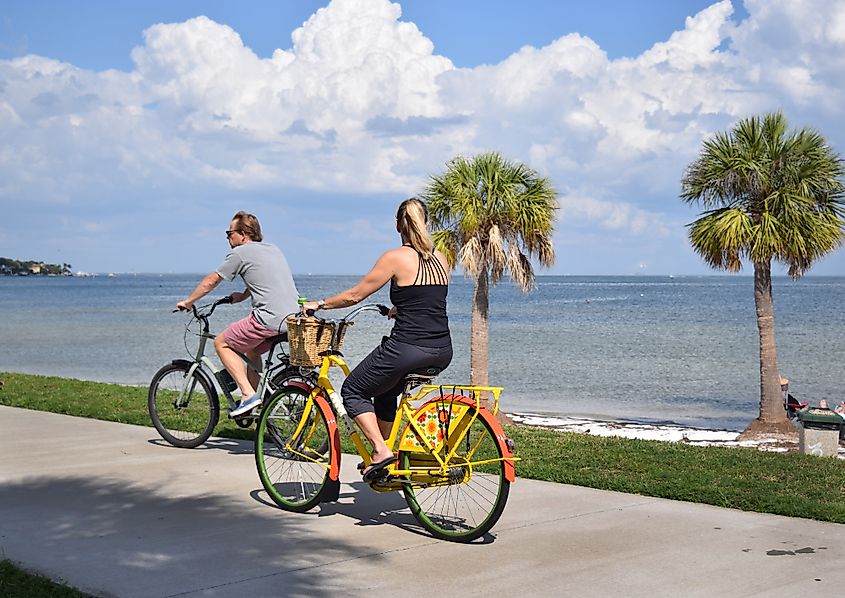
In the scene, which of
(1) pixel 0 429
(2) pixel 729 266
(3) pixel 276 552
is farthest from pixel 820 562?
(2) pixel 729 266

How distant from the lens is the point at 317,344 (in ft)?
22.7

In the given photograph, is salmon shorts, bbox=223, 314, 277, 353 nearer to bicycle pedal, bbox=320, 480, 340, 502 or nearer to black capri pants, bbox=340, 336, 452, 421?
bicycle pedal, bbox=320, 480, 340, 502

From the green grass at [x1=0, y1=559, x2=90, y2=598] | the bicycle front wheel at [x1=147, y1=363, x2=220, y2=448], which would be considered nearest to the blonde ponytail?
the green grass at [x1=0, y1=559, x2=90, y2=598]

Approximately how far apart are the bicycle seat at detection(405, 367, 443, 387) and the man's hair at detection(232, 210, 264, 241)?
10.3ft

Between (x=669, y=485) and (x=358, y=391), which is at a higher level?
(x=358, y=391)

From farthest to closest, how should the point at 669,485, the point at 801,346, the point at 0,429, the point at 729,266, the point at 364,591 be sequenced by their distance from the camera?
the point at 801,346, the point at 729,266, the point at 0,429, the point at 669,485, the point at 364,591

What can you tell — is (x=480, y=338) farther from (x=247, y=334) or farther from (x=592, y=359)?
(x=592, y=359)

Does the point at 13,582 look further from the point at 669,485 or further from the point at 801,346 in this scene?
the point at 801,346

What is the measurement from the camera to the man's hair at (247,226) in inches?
351

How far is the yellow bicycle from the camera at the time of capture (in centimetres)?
616

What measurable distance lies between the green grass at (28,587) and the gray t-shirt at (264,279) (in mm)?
3544

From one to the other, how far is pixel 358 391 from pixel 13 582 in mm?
2242

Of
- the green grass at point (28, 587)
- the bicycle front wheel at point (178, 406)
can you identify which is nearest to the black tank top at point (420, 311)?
the green grass at point (28, 587)

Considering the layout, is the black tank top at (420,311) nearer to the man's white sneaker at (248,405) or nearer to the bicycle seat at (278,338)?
the bicycle seat at (278,338)
